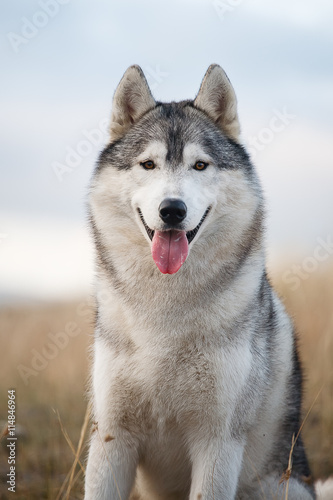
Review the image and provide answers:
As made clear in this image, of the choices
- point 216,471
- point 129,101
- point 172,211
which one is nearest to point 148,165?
point 172,211

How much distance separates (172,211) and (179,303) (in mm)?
606

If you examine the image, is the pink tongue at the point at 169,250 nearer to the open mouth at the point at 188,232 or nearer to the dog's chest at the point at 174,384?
the open mouth at the point at 188,232

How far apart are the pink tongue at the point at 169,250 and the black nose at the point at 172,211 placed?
5.3 inches

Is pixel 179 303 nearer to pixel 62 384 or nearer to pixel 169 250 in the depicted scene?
pixel 169 250

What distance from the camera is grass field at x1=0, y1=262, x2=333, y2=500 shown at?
5.29 meters

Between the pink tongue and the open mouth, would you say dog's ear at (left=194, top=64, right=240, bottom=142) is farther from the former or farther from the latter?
the pink tongue

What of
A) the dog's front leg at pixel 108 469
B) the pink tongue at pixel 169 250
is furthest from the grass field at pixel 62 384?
the pink tongue at pixel 169 250

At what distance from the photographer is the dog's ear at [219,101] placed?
361 cm

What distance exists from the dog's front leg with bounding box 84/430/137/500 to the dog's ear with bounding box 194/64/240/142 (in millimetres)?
2153

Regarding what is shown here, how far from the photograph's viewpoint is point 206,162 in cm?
338

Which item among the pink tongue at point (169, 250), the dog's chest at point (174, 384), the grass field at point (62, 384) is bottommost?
the grass field at point (62, 384)

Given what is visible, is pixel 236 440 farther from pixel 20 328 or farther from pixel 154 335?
pixel 20 328

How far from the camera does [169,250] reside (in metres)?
3.12

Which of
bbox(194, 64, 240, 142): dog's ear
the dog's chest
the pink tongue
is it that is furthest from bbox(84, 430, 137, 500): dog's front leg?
bbox(194, 64, 240, 142): dog's ear
